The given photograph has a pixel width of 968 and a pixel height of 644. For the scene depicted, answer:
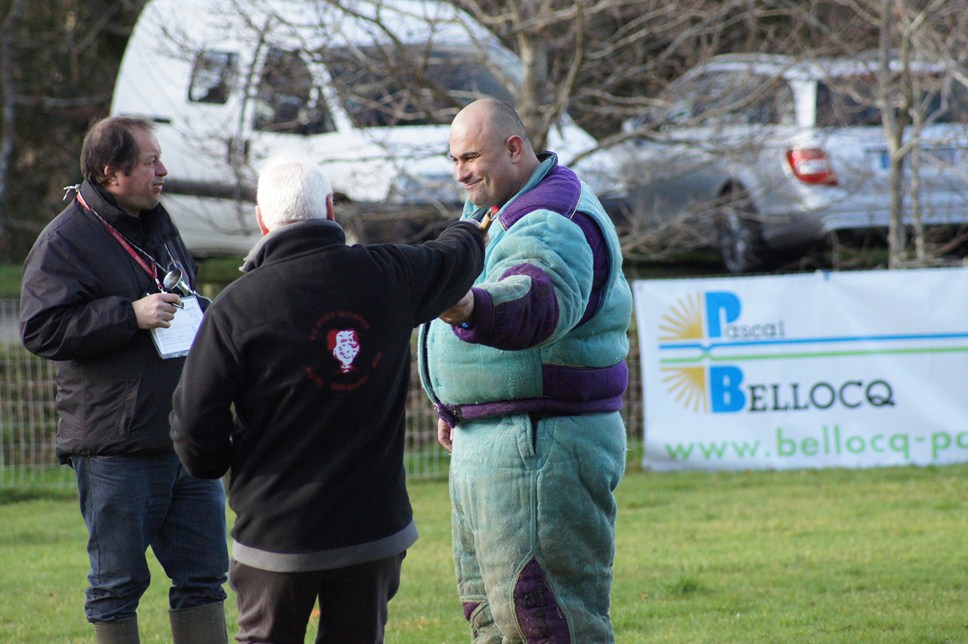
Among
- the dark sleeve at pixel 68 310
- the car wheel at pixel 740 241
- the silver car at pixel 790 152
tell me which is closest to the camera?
the dark sleeve at pixel 68 310

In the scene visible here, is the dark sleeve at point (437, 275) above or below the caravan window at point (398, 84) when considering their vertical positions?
below

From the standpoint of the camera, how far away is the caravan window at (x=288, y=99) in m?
10.2

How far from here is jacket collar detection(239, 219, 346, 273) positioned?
313 cm

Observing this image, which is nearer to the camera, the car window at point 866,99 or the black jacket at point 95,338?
the black jacket at point 95,338

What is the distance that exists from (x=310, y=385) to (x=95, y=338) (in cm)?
124

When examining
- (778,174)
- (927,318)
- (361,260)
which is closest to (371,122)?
(778,174)

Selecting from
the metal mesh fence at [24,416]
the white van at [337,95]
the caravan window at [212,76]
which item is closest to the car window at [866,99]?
the white van at [337,95]

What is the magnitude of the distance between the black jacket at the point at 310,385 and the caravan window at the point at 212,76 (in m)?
7.56

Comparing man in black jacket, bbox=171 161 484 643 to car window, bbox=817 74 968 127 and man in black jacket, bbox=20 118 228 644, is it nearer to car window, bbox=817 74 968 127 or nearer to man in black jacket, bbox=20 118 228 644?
man in black jacket, bbox=20 118 228 644

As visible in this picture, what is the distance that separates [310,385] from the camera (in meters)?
3.14

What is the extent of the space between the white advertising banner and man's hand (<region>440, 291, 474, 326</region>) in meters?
6.43

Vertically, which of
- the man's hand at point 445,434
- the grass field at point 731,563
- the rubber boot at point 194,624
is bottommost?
the grass field at point 731,563

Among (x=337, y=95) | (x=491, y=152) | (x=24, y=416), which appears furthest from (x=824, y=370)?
(x=491, y=152)

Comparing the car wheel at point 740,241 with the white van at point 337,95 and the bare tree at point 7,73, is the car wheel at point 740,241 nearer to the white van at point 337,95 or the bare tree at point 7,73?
the white van at point 337,95
